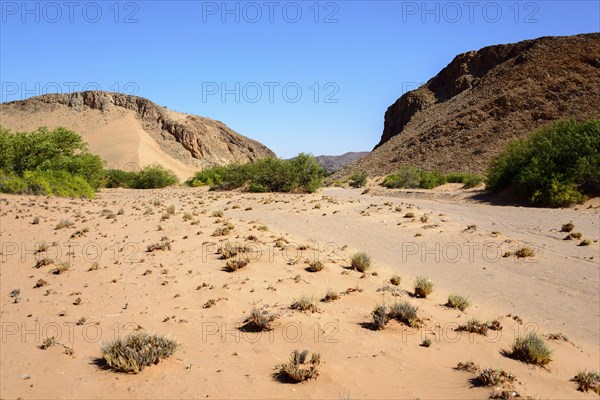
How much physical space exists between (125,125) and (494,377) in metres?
92.1

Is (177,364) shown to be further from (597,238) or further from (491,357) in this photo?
(597,238)

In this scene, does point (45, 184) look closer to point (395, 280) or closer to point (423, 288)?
point (395, 280)

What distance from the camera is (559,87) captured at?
5222 centimetres

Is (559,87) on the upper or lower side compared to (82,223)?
upper

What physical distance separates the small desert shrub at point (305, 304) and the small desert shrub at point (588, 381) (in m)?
3.74

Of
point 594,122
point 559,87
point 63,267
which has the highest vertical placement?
point 559,87

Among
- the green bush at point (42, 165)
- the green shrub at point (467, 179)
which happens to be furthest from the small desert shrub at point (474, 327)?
the green shrub at point (467, 179)

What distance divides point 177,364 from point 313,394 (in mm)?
1872

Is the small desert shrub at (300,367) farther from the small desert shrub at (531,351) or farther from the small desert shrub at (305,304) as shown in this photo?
the small desert shrub at (531,351)

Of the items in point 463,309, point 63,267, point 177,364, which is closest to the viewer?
point 177,364

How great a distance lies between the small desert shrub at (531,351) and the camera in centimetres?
572

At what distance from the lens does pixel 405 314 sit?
6945 mm

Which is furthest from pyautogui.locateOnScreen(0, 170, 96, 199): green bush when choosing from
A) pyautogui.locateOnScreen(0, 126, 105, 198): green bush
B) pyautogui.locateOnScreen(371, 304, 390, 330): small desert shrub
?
pyautogui.locateOnScreen(371, 304, 390, 330): small desert shrub

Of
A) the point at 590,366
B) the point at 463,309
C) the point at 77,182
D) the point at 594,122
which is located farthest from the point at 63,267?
the point at 594,122
